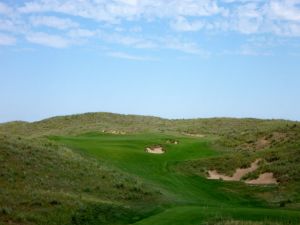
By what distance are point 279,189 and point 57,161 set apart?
14866 millimetres

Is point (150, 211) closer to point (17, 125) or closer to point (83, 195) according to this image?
point (83, 195)

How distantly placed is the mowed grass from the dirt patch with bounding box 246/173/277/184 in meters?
1.53

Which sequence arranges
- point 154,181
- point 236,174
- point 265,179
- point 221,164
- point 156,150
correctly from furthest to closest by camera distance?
point 156,150 → point 221,164 → point 236,174 → point 265,179 → point 154,181

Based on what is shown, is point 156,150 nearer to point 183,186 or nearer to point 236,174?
point 236,174

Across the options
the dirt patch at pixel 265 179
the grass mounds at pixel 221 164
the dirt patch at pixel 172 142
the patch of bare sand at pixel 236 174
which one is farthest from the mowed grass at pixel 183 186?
the patch of bare sand at pixel 236 174

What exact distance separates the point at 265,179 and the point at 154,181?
814 cm

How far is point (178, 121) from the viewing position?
104m

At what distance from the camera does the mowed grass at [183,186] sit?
21.8 meters

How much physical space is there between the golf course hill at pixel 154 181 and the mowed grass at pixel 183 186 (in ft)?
0.18

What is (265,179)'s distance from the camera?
38281mm

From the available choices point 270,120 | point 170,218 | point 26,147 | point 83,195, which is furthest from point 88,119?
point 170,218

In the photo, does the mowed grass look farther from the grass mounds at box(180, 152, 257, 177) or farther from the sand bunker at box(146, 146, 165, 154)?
the grass mounds at box(180, 152, 257, 177)

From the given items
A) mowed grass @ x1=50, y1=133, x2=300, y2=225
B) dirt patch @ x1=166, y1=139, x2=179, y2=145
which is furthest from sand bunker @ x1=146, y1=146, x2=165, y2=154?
dirt patch @ x1=166, y1=139, x2=179, y2=145

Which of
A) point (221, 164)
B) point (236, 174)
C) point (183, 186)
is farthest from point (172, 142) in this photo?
point (183, 186)
